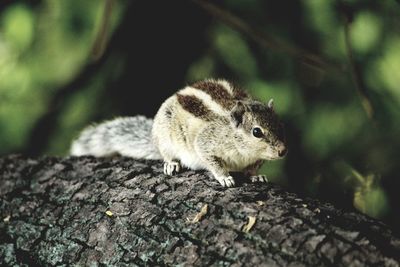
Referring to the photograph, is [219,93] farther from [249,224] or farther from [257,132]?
[249,224]

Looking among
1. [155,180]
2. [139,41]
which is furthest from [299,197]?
[139,41]

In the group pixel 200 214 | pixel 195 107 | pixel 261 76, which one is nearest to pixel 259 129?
pixel 195 107

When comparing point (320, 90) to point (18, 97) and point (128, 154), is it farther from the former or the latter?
point (18, 97)

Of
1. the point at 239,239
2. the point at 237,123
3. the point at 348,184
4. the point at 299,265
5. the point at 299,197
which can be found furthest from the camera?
the point at 348,184

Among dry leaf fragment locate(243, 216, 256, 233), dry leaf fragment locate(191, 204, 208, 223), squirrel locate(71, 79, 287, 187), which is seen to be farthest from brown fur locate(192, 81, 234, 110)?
dry leaf fragment locate(243, 216, 256, 233)

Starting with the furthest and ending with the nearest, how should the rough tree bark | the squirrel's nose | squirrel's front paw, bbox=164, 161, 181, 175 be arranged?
the squirrel's nose, squirrel's front paw, bbox=164, 161, 181, 175, the rough tree bark

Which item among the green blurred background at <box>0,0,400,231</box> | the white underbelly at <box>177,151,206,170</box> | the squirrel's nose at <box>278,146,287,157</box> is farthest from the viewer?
the green blurred background at <box>0,0,400,231</box>

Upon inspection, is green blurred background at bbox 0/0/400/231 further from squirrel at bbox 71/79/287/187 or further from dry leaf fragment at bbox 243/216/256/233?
dry leaf fragment at bbox 243/216/256/233
